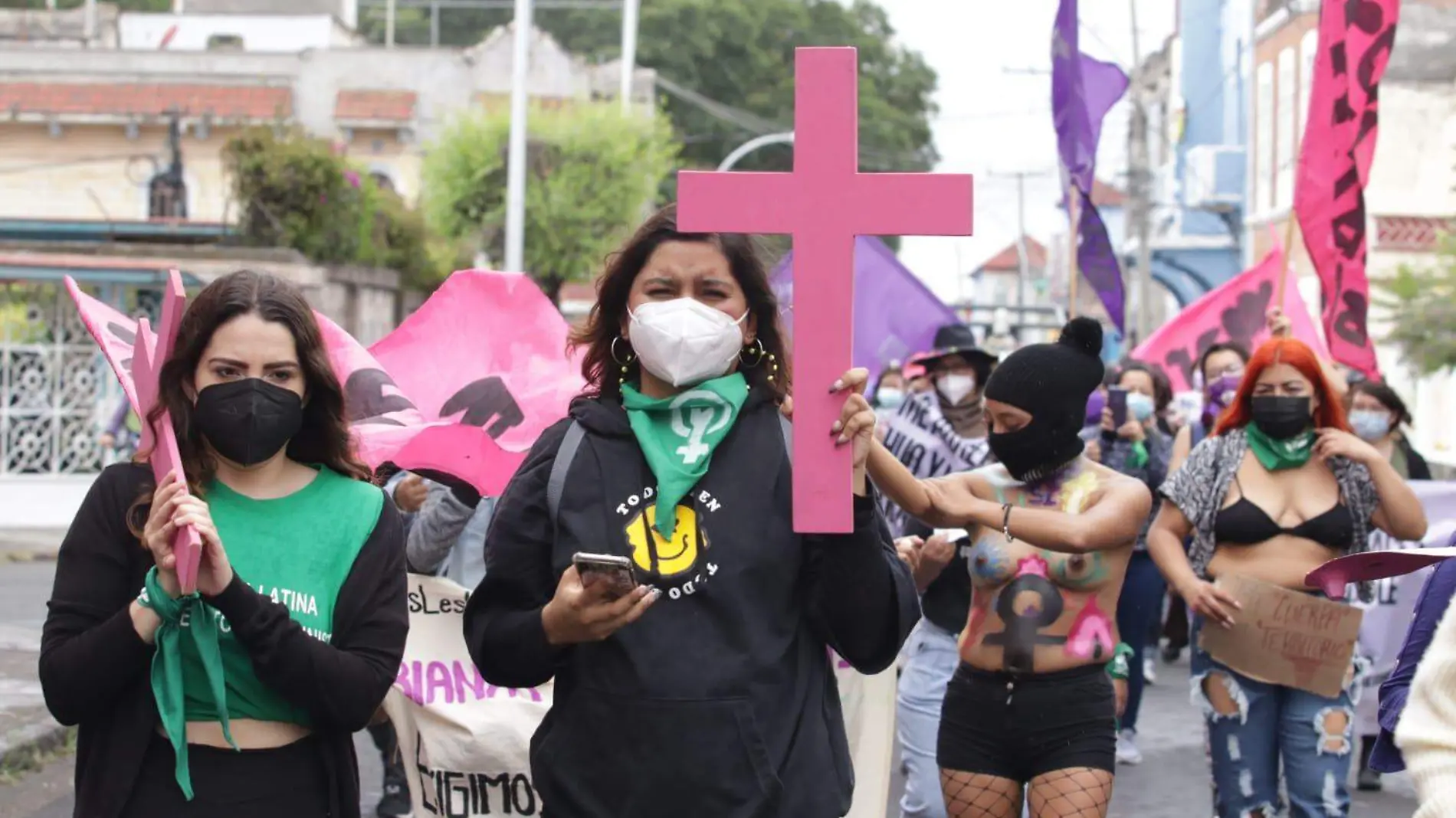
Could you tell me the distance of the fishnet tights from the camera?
517 cm

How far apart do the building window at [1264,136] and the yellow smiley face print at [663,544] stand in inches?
1533

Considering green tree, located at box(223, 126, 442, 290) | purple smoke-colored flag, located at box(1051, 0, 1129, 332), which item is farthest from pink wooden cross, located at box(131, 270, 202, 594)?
green tree, located at box(223, 126, 442, 290)

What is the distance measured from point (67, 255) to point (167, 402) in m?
16.7

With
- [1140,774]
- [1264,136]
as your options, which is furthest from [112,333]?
[1264,136]

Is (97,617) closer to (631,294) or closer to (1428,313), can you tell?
(631,294)

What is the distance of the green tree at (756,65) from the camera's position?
56.1m

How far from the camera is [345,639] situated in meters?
3.67

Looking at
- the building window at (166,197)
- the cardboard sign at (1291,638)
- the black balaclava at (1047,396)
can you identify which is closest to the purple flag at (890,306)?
the cardboard sign at (1291,638)

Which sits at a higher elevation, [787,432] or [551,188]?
[551,188]

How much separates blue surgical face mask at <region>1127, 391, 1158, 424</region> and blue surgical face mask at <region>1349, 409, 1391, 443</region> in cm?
139

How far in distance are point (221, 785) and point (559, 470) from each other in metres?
0.83

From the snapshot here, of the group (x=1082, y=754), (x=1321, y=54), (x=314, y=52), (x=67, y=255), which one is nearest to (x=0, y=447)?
(x=67, y=255)

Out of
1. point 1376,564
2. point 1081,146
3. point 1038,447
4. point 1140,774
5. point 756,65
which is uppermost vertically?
point 756,65

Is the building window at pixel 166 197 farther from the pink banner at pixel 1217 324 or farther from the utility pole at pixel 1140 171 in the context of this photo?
the pink banner at pixel 1217 324
